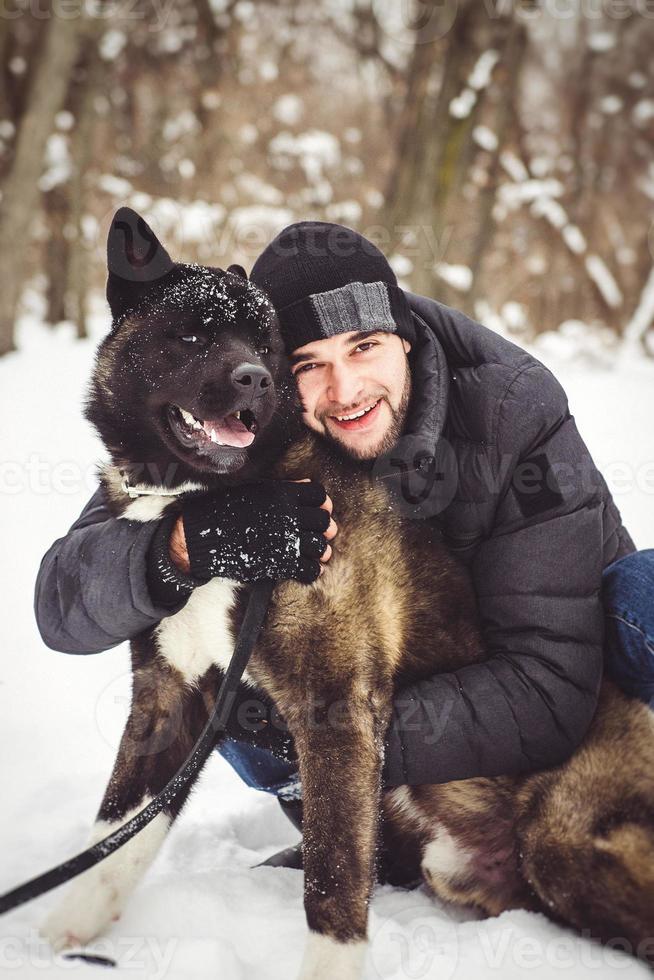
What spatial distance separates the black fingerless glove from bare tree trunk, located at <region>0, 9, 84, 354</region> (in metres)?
6.68

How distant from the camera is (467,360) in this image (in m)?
2.38

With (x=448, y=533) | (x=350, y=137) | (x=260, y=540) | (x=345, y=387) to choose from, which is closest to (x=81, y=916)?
(x=260, y=540)

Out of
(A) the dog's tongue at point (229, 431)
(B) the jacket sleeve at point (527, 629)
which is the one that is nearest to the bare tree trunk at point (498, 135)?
(B) the jacket sleeve at point (527, 629)

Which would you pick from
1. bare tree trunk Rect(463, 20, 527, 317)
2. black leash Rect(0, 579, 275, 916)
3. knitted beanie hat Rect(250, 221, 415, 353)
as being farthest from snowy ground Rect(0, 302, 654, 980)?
bare tree trunk Rect(463, 20, 527, 317)

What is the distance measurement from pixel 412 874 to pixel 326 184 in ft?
46.9

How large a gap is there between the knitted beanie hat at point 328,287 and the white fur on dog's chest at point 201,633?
2.80 ft

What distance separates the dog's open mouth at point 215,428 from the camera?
2023 mm

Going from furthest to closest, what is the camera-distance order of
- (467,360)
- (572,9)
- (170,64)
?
1. (170,64)
2. (572,9)
3. (467,360)

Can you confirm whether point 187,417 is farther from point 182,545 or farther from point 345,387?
point 345,387

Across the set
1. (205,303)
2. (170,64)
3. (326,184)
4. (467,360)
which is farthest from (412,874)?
(326,184)

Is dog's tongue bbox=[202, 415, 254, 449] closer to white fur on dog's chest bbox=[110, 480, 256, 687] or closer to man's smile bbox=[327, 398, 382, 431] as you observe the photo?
white fur on dog's chest bbox=[110, 480, 256, 687]

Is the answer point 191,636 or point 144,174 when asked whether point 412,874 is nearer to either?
point 191,636

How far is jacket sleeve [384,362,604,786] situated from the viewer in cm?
192

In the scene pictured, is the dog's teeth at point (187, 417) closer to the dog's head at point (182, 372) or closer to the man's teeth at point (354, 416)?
the dog's head at point (182, 372)
